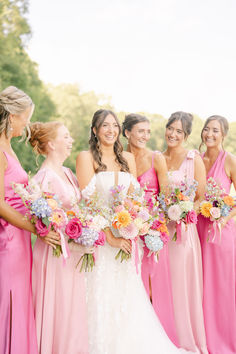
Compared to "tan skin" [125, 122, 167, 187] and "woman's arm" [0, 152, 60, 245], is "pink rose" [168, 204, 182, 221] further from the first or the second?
"woman's arm" [0, 152, 60, 245]

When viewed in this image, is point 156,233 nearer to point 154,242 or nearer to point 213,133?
point 154,242

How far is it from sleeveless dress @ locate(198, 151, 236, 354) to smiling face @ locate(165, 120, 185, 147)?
823 mm

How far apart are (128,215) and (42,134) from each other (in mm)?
1350

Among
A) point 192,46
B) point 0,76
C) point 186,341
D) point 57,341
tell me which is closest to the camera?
point 57,341

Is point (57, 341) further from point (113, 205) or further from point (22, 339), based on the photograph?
point (113, 205)

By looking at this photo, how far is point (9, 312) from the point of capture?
379cm

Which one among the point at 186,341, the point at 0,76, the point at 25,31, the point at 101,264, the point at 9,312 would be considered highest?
the point at 25,31

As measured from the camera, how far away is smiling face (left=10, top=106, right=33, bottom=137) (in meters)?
4.04

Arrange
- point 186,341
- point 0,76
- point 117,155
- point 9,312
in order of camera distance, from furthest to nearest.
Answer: point 0,76
point 186,341
point 117,155
point 9,312

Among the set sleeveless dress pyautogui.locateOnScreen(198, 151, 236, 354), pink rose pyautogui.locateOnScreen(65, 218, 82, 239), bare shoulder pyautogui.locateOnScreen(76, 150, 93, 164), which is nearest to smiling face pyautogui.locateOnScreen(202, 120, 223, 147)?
sleeveless dress pyautogui.locateOnScreen(198, 151, 236, 354)

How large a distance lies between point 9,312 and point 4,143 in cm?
163

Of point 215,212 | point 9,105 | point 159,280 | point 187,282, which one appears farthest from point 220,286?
point 9,105

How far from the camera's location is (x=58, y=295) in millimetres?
4176

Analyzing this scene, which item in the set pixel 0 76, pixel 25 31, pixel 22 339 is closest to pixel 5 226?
pixel 22 339
